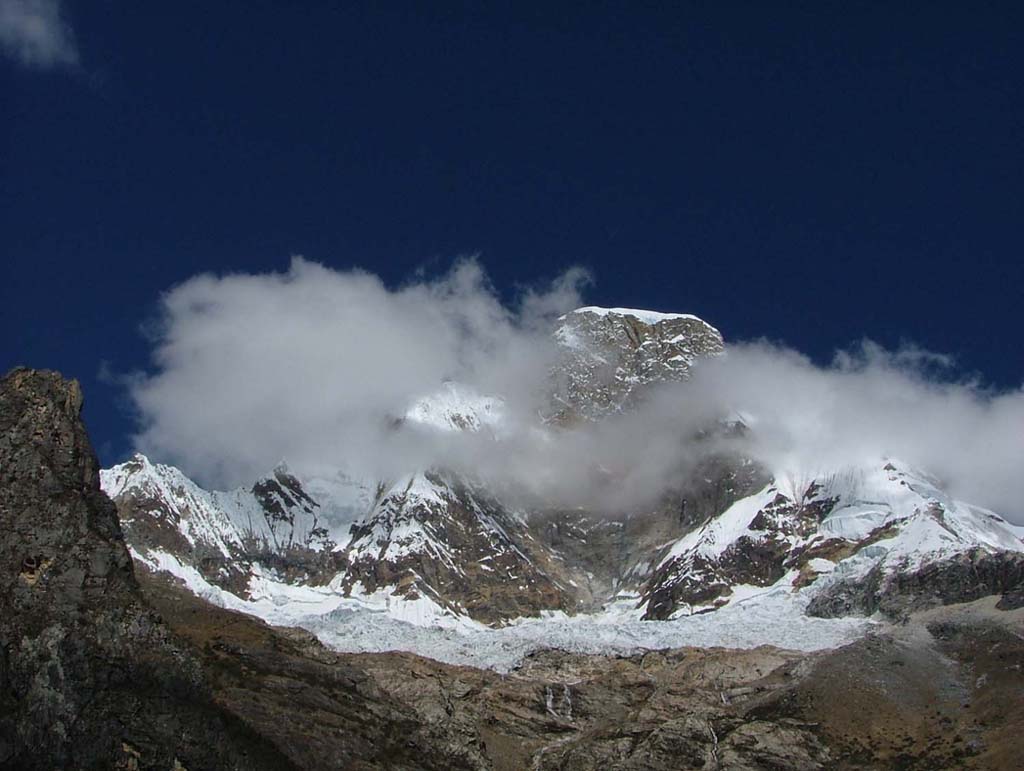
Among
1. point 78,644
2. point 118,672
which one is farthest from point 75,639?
point 118,672

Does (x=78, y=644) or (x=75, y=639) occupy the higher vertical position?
(x=75, y=639)

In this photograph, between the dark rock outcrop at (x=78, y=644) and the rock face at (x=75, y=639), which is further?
the dark rock outcrop at (x=78, y=644)

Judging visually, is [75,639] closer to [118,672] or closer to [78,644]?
[78,644]

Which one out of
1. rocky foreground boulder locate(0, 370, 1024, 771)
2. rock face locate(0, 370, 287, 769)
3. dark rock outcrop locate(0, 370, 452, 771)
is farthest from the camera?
rocky foreground boulder locate(0, 370, 1024, 771)

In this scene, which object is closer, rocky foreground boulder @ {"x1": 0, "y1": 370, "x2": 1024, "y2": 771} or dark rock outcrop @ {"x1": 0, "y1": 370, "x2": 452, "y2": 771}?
dark rock outcrop @ {"x1": 0, "y1": 370, "x2": 452, "y2": 771}

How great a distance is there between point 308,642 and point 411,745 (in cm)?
5667

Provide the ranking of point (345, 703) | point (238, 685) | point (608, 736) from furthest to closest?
point (608, 736) → point (345, 703) → point (238, 685)

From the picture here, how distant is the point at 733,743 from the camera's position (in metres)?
188

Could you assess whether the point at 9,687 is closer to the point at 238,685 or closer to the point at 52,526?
the point at 52,526

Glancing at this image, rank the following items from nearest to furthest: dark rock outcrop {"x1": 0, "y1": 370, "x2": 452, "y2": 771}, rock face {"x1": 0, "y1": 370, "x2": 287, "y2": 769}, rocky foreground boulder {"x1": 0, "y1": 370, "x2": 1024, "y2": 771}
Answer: rock face {"x1": 0, "y1": 370, "x2": 287, "y2": 769}
dark rock outcrop {"x1": 0, "y1": 370, "x2": 452, "y2": 771}
rocky foreground boulder {"x1": 0, "y1": 370, "x2": 1024, "y2": 771}

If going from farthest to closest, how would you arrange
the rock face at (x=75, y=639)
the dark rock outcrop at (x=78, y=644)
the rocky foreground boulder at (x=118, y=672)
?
the rocky foreground boulder at (x=118, y=672) < the dark rock outcrop at (x=78, y=644) < the rock face at (x=75, y=639)

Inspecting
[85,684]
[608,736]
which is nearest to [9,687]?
[85,684]

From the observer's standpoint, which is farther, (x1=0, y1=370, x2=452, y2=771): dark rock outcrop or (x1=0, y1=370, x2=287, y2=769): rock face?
(x1=0, y1=370, x2=452, y2=771): dark rock outcrop

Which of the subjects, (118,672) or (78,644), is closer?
(78,644)
